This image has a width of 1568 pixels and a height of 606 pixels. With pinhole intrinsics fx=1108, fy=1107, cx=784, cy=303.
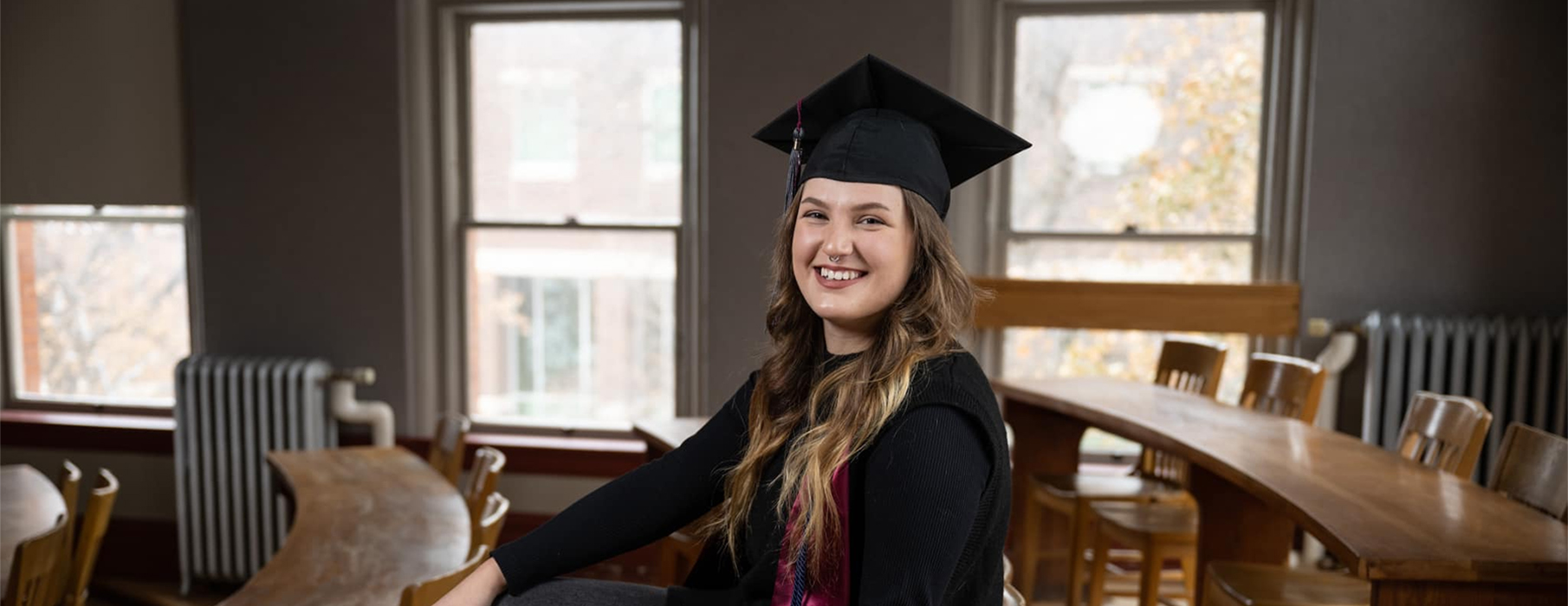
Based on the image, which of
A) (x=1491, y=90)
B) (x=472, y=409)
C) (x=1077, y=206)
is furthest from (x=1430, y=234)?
(x=472, y=409)

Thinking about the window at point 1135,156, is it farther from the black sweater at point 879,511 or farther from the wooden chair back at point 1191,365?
the black sweater at point 879,511

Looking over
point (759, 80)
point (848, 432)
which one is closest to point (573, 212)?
point (759, 80)

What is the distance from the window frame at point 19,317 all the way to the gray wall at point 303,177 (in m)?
0.20

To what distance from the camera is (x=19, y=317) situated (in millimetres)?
4715

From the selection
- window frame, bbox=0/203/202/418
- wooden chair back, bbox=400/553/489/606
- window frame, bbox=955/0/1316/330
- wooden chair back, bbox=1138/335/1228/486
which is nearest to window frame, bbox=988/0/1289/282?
window frame, bbox=955/0/1316/330

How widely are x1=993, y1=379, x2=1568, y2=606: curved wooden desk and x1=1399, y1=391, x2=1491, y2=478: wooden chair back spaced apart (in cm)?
7

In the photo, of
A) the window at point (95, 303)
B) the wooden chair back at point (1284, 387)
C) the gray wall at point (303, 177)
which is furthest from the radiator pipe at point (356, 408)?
the wooden chair back at point (1284, 387)

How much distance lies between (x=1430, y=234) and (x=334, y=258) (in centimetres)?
393

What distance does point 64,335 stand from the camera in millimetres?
4711

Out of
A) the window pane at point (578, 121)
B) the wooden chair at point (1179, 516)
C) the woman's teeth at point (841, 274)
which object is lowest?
the wooden chair at point (1179, 516)

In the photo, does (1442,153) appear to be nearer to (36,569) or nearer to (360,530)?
(360,530)

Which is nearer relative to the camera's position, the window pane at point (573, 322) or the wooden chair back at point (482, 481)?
the wooden chair back at point (482, 481)

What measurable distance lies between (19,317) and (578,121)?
2608 mm

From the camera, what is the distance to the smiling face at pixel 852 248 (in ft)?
4.16
